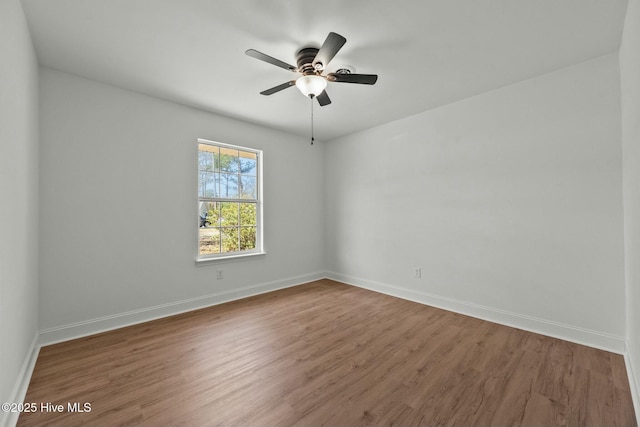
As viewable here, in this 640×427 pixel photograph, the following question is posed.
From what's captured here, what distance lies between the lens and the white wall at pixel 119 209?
260 cm

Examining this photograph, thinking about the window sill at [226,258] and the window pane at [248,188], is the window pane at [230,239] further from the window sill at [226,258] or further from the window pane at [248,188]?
the window pane at [248,188]

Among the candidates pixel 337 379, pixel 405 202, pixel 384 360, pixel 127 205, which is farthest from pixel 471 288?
pixel 127 205

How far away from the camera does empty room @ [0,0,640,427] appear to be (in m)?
1.79

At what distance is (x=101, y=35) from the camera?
6.99ft

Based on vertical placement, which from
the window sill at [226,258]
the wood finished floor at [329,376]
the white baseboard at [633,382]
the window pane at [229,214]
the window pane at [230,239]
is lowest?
the wood finished floor at [329,376]

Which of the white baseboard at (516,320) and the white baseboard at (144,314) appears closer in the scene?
the white baseboard at (516,320)

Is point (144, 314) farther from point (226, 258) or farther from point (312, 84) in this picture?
point (312, 84)

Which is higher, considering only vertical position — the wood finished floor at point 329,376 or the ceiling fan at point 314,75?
the ceiling fan at point 314,75

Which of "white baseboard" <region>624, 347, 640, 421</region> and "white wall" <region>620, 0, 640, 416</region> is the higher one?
"white wall" <region>620, 0, 640, 416</region>

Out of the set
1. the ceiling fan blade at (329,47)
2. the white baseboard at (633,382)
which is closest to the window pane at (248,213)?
the ceiling fan blade at (329,47)

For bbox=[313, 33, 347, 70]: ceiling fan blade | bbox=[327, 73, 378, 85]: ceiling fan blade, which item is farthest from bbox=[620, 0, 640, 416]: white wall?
bbox=[313, 33, 347, 70]: ceiling fan blade

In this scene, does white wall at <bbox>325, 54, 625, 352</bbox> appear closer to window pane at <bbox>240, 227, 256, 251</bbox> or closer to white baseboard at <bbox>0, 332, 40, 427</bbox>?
window pane at <bbox>240, 227, 256, 251</bbox>

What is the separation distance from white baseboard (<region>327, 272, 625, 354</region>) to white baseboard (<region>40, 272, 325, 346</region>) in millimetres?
1903

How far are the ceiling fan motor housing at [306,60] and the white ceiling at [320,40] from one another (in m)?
0.06
